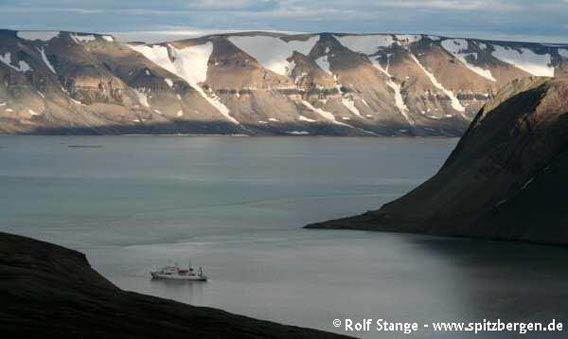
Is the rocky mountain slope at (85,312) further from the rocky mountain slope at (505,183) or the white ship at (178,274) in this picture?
the rocky mountain slope at (505,183)

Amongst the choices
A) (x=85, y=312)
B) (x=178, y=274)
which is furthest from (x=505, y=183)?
(x=85, y=312)

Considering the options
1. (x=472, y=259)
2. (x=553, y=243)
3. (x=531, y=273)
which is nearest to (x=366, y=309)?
(x=531, y=273)

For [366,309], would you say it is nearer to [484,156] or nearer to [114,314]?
[114,314]

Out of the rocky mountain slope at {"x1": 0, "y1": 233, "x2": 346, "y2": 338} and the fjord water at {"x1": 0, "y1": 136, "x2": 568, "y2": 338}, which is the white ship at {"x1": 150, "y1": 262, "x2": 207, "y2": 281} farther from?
the rocky mountain slope at {"x1": 0, "y1": 233, "x2": 346, "y2": 338}

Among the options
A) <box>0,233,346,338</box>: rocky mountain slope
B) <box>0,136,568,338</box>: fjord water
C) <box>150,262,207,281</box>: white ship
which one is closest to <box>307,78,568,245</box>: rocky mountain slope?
<box>0,136,568,338</box>: fjord water

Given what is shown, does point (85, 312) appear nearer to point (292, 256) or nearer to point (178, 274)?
point (178, 274)

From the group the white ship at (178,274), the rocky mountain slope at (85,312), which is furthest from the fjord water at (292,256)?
the rocky mountain slope at (85,312)
